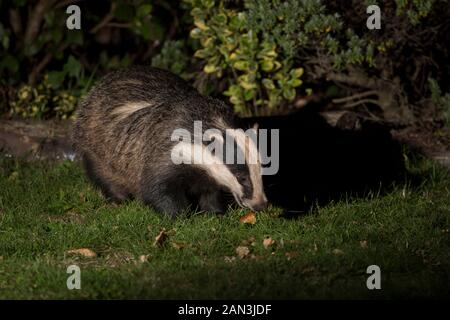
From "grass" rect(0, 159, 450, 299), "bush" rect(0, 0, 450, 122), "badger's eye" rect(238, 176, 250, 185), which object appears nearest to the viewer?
"grass" rect(0, 159, 450, 299)

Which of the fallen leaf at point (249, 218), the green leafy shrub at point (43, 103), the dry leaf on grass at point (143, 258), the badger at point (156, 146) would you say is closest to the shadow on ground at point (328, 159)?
the fallen leaf at point (249, 218)

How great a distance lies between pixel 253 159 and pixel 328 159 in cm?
210

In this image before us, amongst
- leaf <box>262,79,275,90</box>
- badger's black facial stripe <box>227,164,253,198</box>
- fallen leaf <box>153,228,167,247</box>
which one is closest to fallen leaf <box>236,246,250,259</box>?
badger's black facial stripe <box>227,164,253,198</box>

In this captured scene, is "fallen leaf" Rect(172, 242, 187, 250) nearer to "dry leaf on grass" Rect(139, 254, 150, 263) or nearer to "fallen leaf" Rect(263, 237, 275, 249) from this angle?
"dry leaf on grass" Rect(139, 254, 150, 263)

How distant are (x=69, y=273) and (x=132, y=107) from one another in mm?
2022

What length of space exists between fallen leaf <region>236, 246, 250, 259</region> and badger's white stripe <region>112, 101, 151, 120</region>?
5.26ft

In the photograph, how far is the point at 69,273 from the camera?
184 inches

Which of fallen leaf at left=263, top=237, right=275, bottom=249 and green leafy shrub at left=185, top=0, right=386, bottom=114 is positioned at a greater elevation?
green leafy shrub at left=185, top=0, right=386, bottom=114

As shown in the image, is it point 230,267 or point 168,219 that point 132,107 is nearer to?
point 168,219

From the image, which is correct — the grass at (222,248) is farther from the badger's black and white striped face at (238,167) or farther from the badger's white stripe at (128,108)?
the badger's white stripe at (128,108)

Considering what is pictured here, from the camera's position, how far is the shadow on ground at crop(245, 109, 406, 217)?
21.8 feet

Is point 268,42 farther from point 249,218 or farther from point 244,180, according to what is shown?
point 244,180

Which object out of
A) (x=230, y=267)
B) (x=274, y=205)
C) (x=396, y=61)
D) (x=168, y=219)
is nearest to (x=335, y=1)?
(x=396, y=61)
